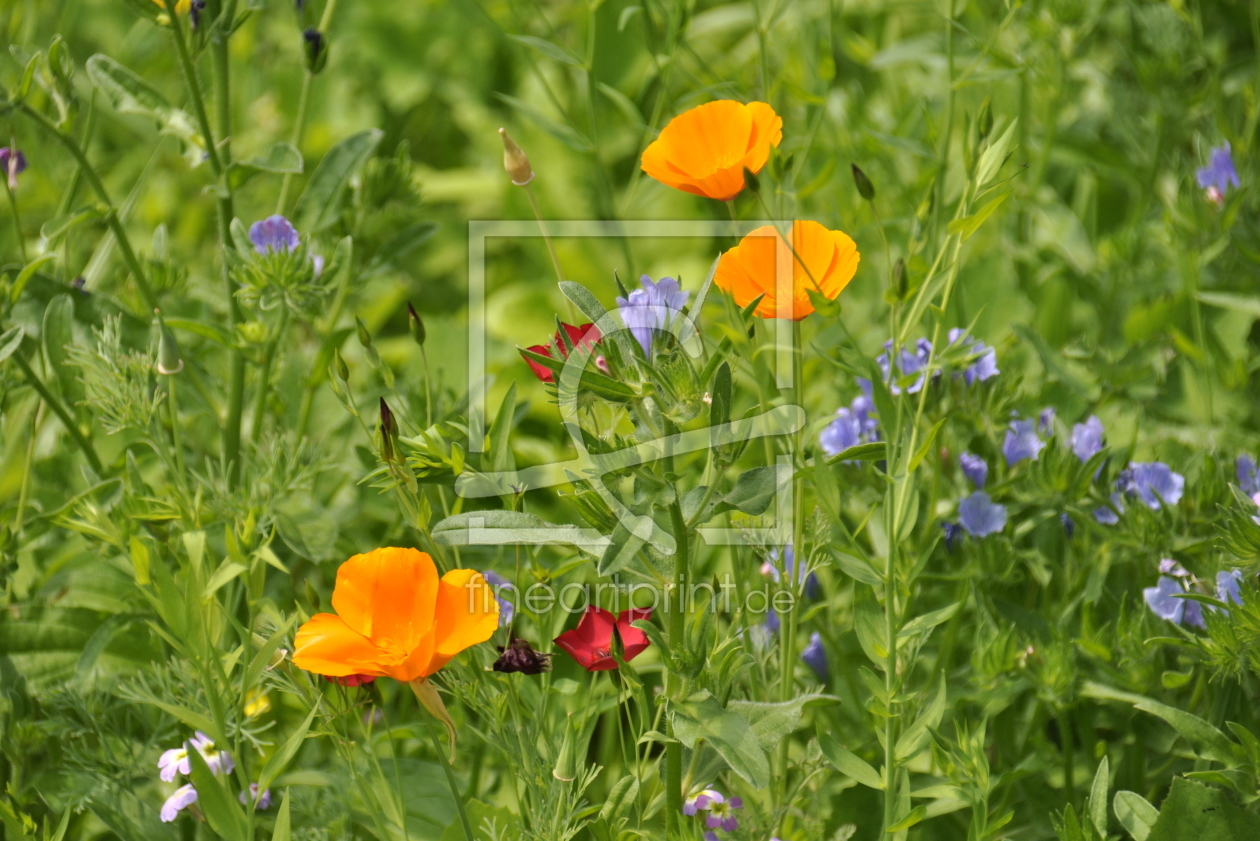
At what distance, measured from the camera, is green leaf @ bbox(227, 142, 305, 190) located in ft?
3.98

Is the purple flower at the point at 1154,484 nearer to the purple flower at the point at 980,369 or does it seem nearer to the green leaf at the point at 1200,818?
the purple flower at the point at 980,369

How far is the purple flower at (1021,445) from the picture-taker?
1.28 metres

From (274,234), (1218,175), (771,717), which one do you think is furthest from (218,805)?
(1218,175)

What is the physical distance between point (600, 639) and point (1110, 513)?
607 mm

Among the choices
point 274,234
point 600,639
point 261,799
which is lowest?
point 261,799

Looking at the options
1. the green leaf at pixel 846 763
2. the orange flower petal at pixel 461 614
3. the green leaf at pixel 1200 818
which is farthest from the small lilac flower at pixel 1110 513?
the orange flower petal at pixel 461 614

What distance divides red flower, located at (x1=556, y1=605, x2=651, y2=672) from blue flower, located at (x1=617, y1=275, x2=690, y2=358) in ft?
0.78

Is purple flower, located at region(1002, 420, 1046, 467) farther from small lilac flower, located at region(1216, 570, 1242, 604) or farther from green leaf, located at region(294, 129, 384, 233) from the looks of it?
green leaf, located at region(294, 129, 384, 233)

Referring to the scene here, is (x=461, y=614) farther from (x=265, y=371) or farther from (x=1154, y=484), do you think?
(x=1154, y=484)

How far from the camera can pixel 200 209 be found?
92.2 inches

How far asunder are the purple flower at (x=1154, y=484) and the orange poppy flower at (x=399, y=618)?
2.34 feet

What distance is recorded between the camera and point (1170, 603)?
3.73ft

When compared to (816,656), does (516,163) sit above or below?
above

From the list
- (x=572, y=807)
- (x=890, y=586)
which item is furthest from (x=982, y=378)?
(x=572, y=807)
